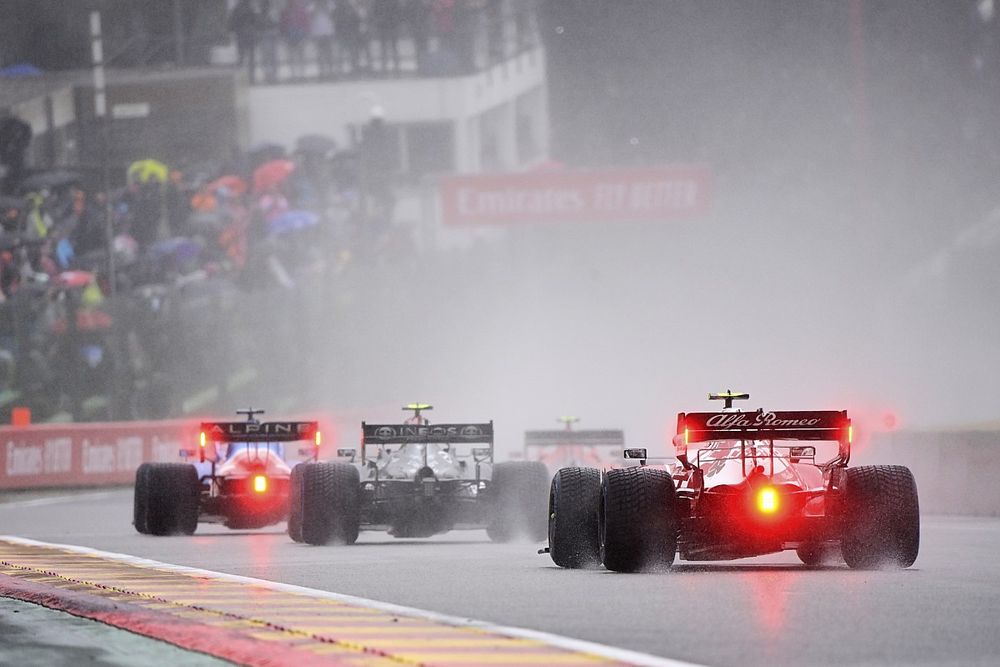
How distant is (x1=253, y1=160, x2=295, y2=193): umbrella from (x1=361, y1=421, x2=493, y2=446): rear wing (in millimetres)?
25931

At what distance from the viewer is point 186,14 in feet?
159

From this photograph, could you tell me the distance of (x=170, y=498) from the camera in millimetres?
21875

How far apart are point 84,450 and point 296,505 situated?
16679 millimetres

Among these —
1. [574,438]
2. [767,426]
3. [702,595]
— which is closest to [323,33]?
[574,438]

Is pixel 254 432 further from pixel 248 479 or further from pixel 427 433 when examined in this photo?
pixel 427 433

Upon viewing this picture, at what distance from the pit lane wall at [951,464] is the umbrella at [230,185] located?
23.0 metres

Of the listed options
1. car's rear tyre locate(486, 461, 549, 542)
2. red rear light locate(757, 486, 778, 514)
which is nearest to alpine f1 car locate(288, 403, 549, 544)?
car's rear tyre locate(486, 461, 549, 542)

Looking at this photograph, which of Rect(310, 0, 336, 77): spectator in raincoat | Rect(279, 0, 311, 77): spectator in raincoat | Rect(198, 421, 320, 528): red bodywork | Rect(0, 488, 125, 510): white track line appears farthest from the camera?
Rect(310, 0, 336, 77): spectator in raincoat

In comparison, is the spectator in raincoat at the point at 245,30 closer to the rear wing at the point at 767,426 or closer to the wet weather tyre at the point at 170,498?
the wet weather tyre at the point at 170,498

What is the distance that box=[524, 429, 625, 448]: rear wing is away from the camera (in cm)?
2602

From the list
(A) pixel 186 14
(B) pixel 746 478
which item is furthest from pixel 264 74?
(B) pixel 746 478

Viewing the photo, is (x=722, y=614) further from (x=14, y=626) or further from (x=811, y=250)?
(x=811, y=250)

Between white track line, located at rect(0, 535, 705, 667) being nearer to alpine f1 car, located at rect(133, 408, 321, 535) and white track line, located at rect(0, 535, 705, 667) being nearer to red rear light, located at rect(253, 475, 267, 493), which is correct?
alpine f1 car, located at rect(133, 408, 321, 535)

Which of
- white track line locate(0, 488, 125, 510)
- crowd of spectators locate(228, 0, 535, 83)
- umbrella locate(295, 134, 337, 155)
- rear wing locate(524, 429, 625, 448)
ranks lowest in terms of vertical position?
white track line locate(0, 488, 125, 510)
